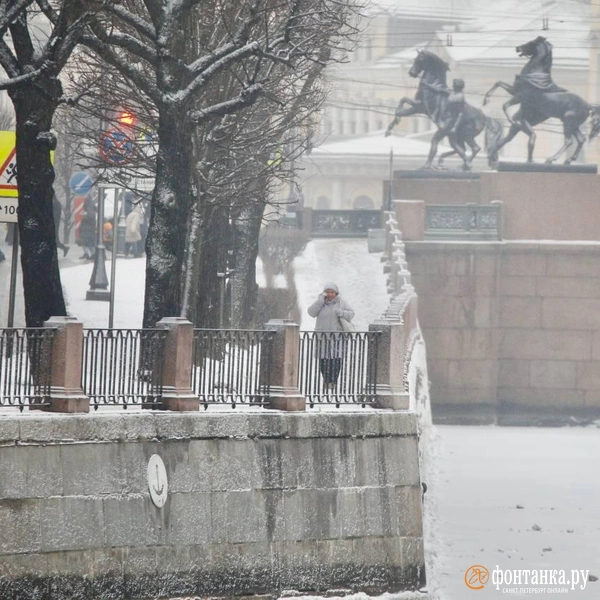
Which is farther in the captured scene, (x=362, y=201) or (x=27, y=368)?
(x=362, y=201)

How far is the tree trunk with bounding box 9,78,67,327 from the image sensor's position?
20.7 meters

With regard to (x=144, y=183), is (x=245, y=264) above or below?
below

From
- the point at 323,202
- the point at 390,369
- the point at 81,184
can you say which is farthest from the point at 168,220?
the point at 323,202

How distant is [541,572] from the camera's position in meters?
24.9

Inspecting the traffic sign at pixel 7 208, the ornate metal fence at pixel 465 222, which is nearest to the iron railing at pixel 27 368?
the traffic sign at pixel 7 208

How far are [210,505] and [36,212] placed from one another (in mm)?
3555

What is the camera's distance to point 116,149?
30703mm

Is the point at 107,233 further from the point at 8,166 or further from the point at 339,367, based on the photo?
the point at 339,367

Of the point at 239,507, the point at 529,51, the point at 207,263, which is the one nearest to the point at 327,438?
the point at 239,507

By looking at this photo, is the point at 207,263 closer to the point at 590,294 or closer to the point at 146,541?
the point at 146,541

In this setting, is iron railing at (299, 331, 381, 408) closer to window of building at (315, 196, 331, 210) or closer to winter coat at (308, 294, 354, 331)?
winter coat at (308, 294, 354, 331)

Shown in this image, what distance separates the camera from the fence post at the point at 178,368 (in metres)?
19.4

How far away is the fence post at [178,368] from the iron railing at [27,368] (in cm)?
138

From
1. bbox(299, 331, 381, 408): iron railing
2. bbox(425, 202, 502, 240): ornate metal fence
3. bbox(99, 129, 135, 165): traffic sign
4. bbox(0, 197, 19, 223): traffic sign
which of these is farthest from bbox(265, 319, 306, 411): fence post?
bbox(425, 202, 502, 240): ornate metal fence
